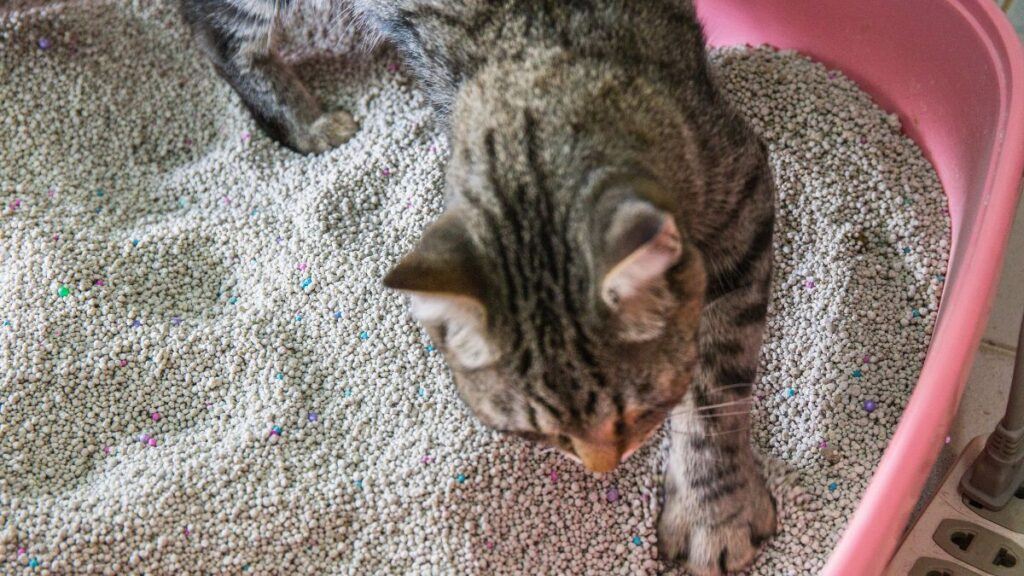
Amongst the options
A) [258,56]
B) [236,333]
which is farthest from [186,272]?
[258,56]

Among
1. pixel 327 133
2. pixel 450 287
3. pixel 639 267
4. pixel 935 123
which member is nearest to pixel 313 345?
pixel 327 133

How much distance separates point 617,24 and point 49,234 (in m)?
1.16

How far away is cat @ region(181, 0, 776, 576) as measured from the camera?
0.91 m

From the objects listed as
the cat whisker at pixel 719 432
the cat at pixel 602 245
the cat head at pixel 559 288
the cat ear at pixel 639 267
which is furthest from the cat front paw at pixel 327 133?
the cat ear at pixel 639 267

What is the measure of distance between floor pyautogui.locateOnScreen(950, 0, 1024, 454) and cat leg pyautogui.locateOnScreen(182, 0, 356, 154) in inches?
52.1

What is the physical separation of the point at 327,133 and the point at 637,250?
3.90 ft

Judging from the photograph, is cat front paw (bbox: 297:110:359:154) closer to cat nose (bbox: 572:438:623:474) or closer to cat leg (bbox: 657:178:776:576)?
cat leg (bbox: 657:178:776:576)

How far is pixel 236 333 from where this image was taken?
1.54 m

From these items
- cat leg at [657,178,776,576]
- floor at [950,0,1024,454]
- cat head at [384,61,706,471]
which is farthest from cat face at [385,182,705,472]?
floor at [950,0,1024,454]

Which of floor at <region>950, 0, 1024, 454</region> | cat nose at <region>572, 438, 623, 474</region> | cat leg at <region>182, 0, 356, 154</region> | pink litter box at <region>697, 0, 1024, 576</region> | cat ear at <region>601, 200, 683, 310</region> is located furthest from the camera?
cat leg at <region>182, 0, 356, 154</region>

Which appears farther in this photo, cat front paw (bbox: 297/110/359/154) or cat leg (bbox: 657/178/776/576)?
cat front paw (bbox: 297/110/359/154)

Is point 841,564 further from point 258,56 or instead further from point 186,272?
point 258,56

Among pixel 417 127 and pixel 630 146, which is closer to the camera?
pixel 630 146

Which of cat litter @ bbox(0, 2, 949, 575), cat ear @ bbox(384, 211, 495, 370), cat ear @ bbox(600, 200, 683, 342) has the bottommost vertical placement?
cat litter @ bbox(0, 2, 949, 575)
